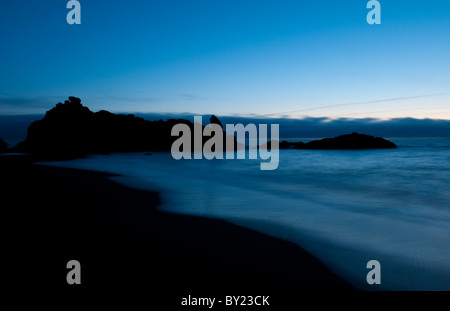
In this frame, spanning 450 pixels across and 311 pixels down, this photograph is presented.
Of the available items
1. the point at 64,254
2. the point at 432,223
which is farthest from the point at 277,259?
the point at 432,223

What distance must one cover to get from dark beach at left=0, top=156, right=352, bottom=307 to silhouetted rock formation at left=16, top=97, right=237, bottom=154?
44107mm

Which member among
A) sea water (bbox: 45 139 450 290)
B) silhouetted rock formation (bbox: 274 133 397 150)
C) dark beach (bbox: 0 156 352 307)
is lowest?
sea water (bbox: 45 139 450 290)

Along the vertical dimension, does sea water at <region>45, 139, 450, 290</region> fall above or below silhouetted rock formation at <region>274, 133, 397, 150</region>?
below

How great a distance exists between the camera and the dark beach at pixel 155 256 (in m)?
3.15

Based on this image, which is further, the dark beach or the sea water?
the sea water

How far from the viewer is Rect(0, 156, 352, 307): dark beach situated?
10.3 ft

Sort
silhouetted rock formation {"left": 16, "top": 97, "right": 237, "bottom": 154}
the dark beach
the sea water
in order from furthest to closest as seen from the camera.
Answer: silhouetted rock formation {"left": 16, "top": 97, "right": 237, "bottom": 154}, the sea water, the dark beach

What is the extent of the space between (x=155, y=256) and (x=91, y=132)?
177 ft

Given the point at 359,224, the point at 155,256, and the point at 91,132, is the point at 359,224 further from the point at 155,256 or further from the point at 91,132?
the point at 91,132

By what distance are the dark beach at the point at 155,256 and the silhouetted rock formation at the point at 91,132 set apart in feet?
145

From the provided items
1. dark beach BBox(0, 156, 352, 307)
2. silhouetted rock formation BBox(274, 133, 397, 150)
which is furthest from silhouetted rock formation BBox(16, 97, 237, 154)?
dark beach BBox(0, 156, 352, 307)

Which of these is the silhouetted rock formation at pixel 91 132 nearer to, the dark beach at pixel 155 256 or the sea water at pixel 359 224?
the sea water at pixel 359 224

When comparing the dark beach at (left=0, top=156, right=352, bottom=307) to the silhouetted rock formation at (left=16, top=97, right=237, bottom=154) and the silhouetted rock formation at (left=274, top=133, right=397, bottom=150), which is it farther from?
the silhouetted rock formation at (left=274, top=133, right=397, bottom=150)

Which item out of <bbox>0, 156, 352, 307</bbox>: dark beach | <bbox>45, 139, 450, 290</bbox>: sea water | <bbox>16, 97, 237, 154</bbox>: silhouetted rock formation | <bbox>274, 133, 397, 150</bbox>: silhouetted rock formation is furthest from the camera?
<bbox>274, 133, 397, 150</bbox>: silhouetted rock formation
